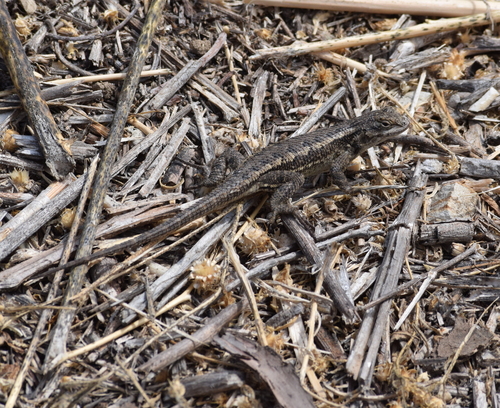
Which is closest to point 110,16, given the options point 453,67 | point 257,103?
point 257,103

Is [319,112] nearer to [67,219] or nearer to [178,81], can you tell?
[178,81]

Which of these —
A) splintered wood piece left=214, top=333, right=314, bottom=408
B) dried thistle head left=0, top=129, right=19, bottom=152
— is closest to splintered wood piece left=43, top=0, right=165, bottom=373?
dried thistle head left=0, top=129, right=19, bottom=152

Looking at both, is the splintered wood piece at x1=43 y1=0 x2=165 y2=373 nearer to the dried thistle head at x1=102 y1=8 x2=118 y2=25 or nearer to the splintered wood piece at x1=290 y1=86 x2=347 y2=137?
the dried thistle head at x1=102 y1=8 x2=118 y2=25

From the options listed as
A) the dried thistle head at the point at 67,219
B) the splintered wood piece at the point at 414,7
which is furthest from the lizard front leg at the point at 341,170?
the dried thistle head at the point at 67,219

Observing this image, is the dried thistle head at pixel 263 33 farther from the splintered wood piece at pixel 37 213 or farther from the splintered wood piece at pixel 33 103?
the splintered wood piece at pixel 37 213

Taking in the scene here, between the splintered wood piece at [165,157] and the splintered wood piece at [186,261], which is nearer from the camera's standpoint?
the splintered wood piece at [186,261]

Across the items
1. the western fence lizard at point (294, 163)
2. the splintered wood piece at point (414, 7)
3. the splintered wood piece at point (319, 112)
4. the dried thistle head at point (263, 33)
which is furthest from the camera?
the splintered wood piece at point (414, 7)

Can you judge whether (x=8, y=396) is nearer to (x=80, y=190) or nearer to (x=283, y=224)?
(x=80, y=190)
